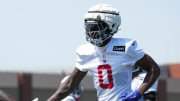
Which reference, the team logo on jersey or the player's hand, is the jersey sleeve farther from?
the player's hand

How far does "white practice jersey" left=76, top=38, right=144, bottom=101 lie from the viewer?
27.2 ft

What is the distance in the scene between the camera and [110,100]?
327 inches

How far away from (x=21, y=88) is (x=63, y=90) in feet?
76.6

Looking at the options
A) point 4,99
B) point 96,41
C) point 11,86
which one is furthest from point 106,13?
point 11,86

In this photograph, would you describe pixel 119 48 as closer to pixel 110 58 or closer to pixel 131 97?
pixel 110 58

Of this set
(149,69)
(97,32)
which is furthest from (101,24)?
(149,69)

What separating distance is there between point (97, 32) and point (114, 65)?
48 centimetres

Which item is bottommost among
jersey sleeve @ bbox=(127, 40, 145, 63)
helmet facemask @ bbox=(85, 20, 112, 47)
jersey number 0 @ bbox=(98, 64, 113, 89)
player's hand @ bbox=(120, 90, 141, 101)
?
player's hand @ bbox=(120, 90, 141, 101)

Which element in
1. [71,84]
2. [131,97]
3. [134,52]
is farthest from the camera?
[71,84]

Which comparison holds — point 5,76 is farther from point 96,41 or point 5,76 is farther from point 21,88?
point 96,41

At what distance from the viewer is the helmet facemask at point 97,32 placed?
27.3 ft

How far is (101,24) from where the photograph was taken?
8.41 meters

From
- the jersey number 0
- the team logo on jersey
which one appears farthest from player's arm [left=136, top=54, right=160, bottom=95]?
the jersey number 0

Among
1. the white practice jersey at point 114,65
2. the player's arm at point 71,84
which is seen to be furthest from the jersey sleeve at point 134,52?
the player's arm at point 71,84
